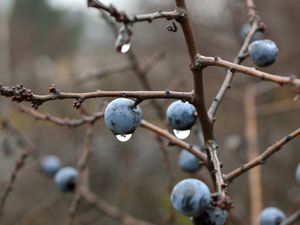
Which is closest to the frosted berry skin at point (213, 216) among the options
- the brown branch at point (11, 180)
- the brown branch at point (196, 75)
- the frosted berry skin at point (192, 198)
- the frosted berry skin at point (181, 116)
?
the frosted berry skin at point (192, 198)

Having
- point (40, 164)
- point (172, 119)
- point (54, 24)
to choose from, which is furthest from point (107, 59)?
point (172, 119)

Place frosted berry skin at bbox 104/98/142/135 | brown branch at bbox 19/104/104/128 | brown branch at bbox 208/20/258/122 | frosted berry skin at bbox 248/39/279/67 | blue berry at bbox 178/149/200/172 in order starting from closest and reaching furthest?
frosted berry skin at bbox 104/98/142/135 → brown branch at bbox 208/20/258/122 → frosted berry skin at bbox 248/39/279/67 → brown branch at bbox 19/104/104/128 → blue berry at bbox 178/149/200/172

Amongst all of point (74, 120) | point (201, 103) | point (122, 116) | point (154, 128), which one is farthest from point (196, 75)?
point (74, 120)

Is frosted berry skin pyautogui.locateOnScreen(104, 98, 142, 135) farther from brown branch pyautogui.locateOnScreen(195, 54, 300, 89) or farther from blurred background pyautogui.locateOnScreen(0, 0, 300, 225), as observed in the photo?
blurred background pyautogui.locateOnScreen(0, 0, 300, 225)

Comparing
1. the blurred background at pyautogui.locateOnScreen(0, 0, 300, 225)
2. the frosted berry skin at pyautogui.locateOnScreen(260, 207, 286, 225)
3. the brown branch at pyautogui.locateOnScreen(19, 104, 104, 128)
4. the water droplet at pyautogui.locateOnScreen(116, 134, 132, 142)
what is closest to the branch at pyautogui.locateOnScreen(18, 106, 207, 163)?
the brown branch at pyautogui.locateOnScreen(19, 104, 104, 128)

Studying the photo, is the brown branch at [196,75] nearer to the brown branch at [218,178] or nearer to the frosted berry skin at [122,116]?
the brown branch at [218,178]

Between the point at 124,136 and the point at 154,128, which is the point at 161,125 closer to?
the point at 154,128
